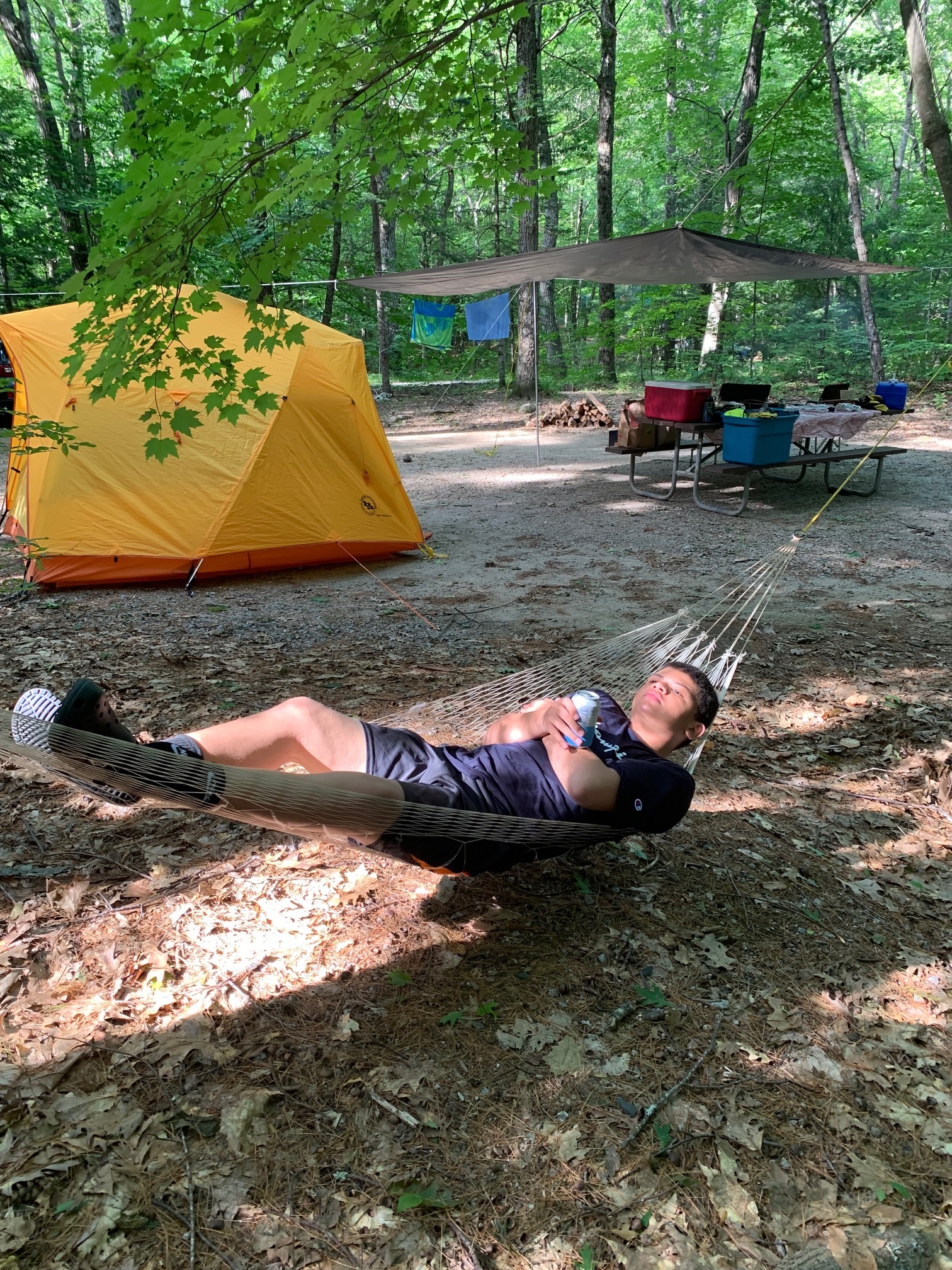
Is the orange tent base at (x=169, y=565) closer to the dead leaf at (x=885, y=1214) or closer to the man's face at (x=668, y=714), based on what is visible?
the man's face at (x=668, y=714)

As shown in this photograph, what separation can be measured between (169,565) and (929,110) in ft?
14.0

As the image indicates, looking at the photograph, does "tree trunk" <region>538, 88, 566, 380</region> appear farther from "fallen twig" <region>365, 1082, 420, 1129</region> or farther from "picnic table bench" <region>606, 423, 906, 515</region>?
"fallen twig" <region>365, 1082, 420, 1129</region>

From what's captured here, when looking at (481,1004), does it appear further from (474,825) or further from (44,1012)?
(44,1012)

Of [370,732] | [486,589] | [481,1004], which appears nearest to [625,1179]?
[481,1004]

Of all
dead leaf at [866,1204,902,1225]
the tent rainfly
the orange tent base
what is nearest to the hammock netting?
dead leaf at [866,1204,902,1225]

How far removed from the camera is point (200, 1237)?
3.88 ft

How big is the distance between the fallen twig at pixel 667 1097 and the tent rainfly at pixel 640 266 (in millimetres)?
6246

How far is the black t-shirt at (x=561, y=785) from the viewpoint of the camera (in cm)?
171

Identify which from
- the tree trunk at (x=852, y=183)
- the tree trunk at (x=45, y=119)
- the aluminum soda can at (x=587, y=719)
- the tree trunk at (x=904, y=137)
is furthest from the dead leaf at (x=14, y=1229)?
the tree trunk at (x=904, y=137)

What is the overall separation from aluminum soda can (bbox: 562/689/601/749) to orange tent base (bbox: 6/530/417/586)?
3385 millimetres

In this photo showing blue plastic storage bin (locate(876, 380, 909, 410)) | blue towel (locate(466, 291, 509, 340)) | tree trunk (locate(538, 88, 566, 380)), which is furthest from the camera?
tree trunk (locate(538, 88, 566, 380))

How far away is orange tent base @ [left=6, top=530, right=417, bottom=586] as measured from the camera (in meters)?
4.45

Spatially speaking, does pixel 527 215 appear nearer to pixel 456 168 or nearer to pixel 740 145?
pixel 740 145

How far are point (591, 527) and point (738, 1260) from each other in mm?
5269
